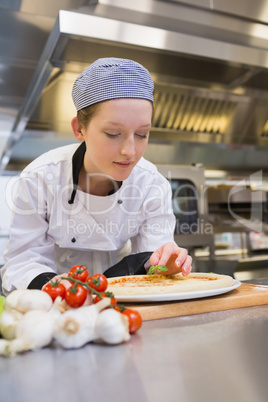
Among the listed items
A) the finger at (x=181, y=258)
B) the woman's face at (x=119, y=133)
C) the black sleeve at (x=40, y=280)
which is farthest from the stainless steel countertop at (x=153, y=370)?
the woman's face at (x=119, y=133)

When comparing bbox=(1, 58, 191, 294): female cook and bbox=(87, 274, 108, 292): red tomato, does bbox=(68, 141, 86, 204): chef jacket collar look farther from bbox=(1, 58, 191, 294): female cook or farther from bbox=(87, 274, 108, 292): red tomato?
bbox=(87, 274, 108, 292): red tomato

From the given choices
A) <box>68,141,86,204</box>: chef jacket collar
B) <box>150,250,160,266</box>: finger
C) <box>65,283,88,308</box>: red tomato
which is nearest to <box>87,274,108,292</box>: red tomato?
<box>65,283,88,308</box>: red tomato

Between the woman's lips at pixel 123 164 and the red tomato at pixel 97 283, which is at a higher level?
the woman's lips at pixel 123 164

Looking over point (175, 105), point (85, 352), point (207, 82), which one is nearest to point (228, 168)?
point (175, 105)

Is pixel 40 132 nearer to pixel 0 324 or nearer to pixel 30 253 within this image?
pixel 30 253

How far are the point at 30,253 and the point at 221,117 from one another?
2.94 meters

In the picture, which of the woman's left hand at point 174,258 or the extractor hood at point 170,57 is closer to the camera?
the woman's left hand at point 174,258

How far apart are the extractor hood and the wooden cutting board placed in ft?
5.19

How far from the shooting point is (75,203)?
1.38 m

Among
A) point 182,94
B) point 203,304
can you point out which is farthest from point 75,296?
point 182,94

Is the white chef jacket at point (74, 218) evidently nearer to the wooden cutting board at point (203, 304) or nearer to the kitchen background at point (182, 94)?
the wooden cutting board at point (203, 304)

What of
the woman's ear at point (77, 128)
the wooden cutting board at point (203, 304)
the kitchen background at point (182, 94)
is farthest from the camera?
the kitchen background at point (182, 94)

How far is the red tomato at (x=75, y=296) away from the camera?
724 millimetres

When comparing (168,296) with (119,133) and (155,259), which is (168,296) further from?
(119,133)
